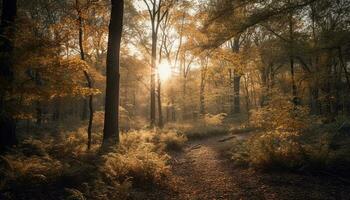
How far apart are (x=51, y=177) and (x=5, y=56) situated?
11.6 ft

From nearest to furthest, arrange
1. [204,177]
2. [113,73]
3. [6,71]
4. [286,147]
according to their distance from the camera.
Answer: [6,71] → [286,147] → [204,177] → [113,73]

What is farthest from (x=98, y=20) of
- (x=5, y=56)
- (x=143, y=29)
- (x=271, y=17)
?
(x=271, y=17)

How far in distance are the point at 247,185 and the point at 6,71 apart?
23.5 feet

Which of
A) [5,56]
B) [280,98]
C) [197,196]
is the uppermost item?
[5,56]

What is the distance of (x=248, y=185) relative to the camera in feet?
22.2

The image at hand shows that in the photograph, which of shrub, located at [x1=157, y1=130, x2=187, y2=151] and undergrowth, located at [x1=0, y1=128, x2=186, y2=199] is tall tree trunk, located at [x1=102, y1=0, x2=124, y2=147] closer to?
undergrowth, located at [x1=0, y1=128, x2=186, y2=199]

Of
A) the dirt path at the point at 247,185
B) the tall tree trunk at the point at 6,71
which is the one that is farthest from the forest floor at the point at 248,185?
the tall tree trunk at the point at 6,71

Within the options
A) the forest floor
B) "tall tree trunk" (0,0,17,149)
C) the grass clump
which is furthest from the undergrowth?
the grass clump

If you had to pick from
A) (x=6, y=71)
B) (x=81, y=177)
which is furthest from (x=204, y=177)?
(x=6, y=71)

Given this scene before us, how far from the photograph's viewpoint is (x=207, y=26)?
835 cm

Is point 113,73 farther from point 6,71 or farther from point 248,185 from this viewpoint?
point 248,185

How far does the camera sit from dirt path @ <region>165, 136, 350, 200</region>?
5.90m

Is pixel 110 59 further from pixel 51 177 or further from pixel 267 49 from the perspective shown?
pixel 267 49

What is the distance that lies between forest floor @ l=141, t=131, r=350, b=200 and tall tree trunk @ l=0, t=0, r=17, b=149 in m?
4.78
